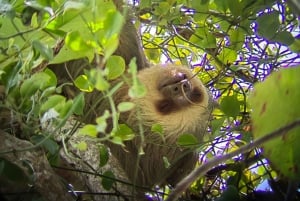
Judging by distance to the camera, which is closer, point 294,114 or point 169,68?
point 294,114

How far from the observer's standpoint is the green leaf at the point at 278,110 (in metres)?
1.11

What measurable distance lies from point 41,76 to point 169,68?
1496 millimetres

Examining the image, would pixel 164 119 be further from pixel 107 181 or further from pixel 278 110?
pixel 278 110

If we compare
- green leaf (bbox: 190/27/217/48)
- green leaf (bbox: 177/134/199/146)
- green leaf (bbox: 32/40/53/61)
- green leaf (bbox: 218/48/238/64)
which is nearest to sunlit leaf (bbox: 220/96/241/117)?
green leaf (bbox: 177/134/199/146)

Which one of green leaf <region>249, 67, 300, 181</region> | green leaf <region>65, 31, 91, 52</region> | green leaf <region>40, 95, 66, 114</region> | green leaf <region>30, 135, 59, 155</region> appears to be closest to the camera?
green leaf <region>249, 67, 300, 181</region>

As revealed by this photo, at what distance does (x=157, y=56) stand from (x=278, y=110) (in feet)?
6.70

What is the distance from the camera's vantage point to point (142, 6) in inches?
94.9

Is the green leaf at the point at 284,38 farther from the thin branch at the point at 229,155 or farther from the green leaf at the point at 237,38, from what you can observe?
the thin branch at the point at 229,155

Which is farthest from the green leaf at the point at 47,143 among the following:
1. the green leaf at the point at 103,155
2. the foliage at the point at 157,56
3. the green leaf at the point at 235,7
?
the green leaf at the point at 235,7

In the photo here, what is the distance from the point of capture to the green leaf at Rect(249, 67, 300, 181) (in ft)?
3.66

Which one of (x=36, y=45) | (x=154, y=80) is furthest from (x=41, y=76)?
(x=154, y=80)

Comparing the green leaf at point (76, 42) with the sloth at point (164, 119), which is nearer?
the green leaf at point (76, 42)

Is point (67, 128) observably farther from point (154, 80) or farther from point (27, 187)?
point (154, 80)

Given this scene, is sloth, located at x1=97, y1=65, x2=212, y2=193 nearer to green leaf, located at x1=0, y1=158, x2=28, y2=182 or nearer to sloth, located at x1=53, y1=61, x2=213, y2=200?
sloth, located at x1=53, y1=61, x2=213, y2=200
